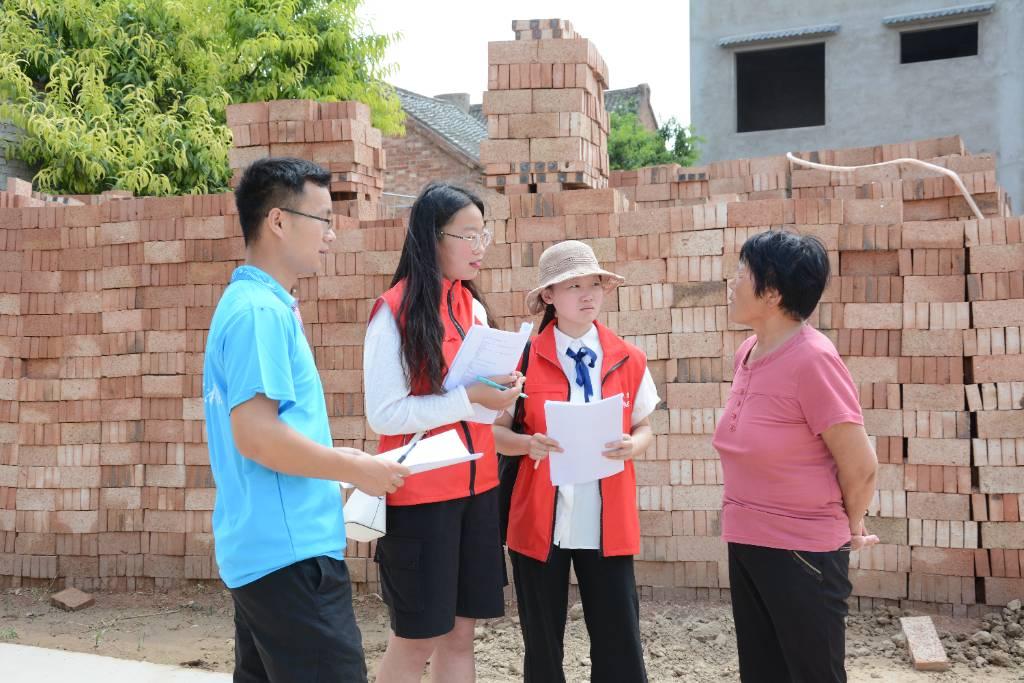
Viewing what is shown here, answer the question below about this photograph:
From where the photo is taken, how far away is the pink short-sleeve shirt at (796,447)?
9.26 feet

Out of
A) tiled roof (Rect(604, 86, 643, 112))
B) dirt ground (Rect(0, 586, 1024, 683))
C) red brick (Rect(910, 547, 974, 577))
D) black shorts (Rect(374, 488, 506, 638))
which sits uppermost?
tiled roof (Rect(604, 86, 643, 112))

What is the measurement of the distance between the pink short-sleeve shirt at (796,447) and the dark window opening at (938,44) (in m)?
18.7

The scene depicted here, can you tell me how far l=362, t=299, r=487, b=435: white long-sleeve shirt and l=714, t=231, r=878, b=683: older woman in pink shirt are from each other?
34.1 inches

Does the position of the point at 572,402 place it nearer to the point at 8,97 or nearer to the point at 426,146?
the point at 8,97

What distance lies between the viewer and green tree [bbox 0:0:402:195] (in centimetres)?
1472

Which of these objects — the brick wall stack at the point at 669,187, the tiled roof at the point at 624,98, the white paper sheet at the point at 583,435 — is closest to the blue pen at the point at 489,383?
the white paper sheet at the point at 583,435

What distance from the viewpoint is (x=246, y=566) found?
7.63 ft

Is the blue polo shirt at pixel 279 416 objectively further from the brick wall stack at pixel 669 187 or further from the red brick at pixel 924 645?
the brick wall stack at pixel 669 187

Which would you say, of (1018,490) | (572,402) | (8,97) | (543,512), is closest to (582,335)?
(572,402)

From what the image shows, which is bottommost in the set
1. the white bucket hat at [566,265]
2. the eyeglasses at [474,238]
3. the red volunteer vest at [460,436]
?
the red volunteer vest at [460,436]

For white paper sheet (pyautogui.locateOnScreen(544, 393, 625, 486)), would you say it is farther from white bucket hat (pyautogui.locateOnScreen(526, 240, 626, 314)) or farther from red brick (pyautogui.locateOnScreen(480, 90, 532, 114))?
red brick (pyautogui.locateOnScreen(480, 90, 532, 114))

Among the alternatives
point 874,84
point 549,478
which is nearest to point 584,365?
point 549,478

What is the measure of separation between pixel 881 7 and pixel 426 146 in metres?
11.7

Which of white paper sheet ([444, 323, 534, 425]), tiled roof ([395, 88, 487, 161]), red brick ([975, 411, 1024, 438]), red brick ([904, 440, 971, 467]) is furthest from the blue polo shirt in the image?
tiled roof ([395, 88, 487, 161])
